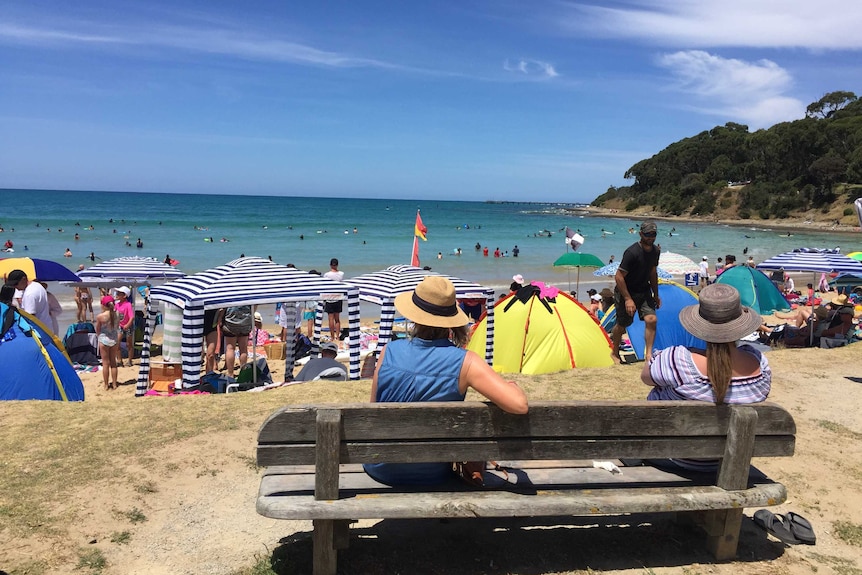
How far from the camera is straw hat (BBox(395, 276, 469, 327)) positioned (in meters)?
2.97

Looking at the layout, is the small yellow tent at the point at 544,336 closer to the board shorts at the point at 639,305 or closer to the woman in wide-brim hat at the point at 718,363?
the board shorts at the point at 639,305

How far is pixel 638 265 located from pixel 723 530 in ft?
14.2

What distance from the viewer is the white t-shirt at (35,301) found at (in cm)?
821

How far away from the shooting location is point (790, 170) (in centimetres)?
7319

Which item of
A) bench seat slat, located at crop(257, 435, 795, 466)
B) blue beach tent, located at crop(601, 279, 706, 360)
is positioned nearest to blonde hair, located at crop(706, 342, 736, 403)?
bench seat slat, located at crop(257, 435, 795, 466)

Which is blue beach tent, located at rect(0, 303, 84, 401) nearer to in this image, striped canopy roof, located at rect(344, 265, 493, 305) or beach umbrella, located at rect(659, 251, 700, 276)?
striped canopy roof, located at rect(344, 265, 493, 305)

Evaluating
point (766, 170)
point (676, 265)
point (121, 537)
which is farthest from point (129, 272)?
point (766, 170)

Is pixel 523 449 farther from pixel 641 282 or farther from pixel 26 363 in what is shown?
pixel 26 363

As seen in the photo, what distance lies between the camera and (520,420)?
2.79m

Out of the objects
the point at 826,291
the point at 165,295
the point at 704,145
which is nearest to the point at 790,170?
the point at 704,145

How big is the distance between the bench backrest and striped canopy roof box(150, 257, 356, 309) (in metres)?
5.33

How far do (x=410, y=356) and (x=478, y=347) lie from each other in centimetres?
675

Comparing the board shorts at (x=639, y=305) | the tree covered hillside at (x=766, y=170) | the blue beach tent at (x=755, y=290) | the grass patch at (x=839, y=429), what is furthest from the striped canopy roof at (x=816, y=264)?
the tree covered hillside at (x=766, y=170)

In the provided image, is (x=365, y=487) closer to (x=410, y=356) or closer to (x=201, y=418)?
(x=410, y=356)
